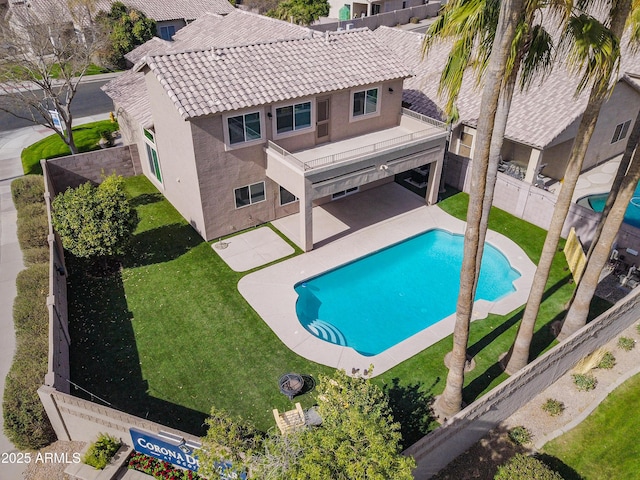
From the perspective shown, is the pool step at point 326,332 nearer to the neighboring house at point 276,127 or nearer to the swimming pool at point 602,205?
the neighboring house at point 276,127

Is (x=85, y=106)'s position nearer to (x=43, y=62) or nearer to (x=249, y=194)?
(x=43, y=62)

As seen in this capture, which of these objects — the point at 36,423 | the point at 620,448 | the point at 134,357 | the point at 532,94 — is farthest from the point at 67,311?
the point at 532,94

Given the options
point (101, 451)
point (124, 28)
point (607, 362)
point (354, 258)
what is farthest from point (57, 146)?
point (607, 362)

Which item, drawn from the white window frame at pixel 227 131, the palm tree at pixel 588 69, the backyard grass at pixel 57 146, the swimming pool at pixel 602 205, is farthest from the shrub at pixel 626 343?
the backyard grass at pixel 57 146

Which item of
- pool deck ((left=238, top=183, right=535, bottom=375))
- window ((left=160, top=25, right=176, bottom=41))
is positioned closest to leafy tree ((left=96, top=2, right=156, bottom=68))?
window ((left=160, top=25, right=176, bottom=41))

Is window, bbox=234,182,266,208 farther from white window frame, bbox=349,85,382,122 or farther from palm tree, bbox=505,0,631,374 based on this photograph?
palm tree, bbox=505,0,631,374
